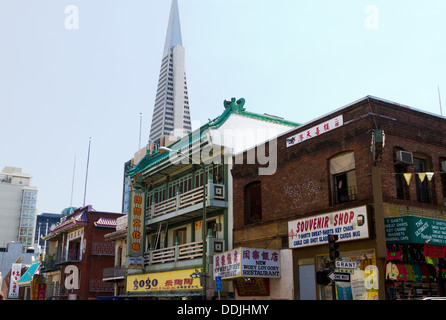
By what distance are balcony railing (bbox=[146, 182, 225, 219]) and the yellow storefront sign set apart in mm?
4279

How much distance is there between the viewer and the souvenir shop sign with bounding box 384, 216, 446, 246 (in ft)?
61.7

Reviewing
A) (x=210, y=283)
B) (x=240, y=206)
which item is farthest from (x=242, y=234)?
(x=210, y=283)

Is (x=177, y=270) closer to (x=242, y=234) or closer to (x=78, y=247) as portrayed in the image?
(x=242, y=234)

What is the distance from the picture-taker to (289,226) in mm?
23641

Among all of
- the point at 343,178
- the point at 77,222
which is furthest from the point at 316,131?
the point at 77,222

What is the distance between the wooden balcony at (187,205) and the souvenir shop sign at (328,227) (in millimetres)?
6443

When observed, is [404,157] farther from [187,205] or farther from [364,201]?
[187,205]

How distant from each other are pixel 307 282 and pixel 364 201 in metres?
5.17

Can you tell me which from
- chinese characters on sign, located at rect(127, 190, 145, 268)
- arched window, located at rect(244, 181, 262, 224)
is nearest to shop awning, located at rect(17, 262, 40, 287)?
chinese characters on sign, located at rect(127, 190, 145, 268)

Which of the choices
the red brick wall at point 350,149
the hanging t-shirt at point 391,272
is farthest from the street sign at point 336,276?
the red brick wall at point 350,149

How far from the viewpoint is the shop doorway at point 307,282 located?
2203cm

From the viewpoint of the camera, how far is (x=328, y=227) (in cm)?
2123

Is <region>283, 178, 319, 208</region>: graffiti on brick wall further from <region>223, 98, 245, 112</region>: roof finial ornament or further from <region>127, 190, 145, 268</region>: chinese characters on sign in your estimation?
<region>127, 190, 145, 268</region>: chinese characters on sign
